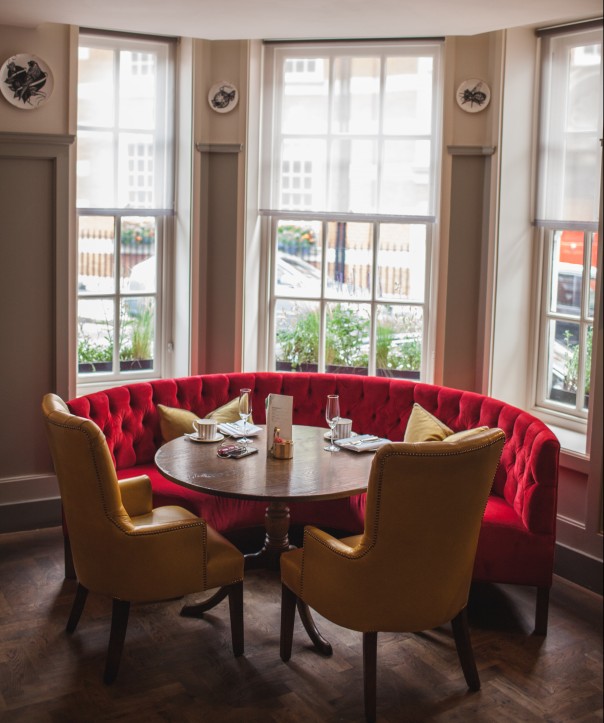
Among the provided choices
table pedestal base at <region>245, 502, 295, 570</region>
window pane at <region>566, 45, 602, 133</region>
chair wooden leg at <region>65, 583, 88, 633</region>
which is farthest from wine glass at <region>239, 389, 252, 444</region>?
window pane at <region>566, 45, 602, 133</region>

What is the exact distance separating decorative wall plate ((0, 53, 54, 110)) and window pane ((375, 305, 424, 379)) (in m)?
2.26

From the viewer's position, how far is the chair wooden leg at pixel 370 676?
3004 mm

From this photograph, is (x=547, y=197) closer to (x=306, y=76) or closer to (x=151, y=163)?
(x=306, y=76)

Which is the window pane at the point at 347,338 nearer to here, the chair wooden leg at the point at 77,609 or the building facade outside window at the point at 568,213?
the building facade outside window at the point at 568,213

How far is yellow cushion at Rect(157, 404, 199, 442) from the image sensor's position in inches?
178

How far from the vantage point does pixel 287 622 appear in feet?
11.1

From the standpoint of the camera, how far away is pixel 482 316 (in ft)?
15.9

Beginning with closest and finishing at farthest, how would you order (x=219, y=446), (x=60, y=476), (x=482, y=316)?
(x=60, y=476)
(x=219, y=446)
(x=482, y=316)

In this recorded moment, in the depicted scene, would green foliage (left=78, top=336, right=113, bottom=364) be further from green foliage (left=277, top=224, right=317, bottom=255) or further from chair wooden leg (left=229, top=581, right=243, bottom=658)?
chair wooden leg (left=229, top=581, right=243, bottom=658)

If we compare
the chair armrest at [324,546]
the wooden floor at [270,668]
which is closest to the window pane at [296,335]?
the wooden floor at [270,668]

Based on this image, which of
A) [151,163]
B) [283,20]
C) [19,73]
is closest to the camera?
[283,20]

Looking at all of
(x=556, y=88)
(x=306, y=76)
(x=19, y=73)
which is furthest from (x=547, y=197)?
(x=19, y=73)

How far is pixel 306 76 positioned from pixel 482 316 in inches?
69.9

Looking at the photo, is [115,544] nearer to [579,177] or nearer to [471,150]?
[471,150]
